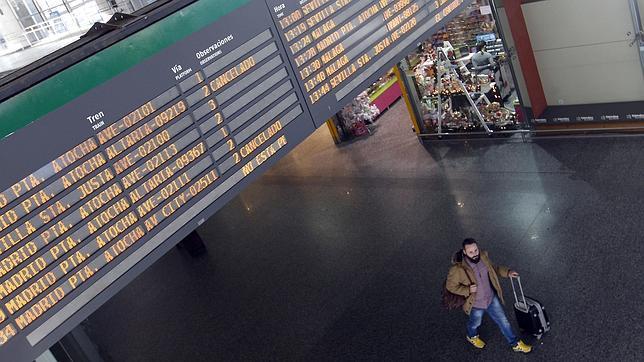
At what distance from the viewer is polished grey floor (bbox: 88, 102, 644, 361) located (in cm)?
606

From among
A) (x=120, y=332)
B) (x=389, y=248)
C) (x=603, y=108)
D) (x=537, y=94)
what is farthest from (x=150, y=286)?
(x=603, y=108)

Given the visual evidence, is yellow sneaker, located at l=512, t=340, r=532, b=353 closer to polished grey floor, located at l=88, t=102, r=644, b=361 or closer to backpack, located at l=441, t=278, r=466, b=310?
polished grey floor, located at l=88, t=102, r=644, b=361

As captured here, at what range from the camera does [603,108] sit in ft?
28.1

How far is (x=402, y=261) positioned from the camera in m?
7.55

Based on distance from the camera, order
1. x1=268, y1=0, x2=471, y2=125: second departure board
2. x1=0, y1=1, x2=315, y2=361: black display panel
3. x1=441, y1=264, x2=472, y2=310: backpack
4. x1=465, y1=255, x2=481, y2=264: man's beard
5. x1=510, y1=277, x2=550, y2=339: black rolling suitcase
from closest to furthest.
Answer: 1. x1=0, y1=1, x2=315, y2=361: black display panel
2. x1=268, y1=0, x2=471, y2=125: second departure board
3. x1=465, y1=255, x2=481, y2=264: man's beard
4. x1=441, y1=264, x2=472, y2=310: backpack
5. x1=510, y1=277, x2=550, y2=339: black rolling suitcase

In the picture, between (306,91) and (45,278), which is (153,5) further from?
(45,278)

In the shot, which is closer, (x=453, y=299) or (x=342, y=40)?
(x=342, y=40)

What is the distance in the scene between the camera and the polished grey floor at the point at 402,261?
606cm

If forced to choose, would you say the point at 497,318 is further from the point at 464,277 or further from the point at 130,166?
the point at 130,166

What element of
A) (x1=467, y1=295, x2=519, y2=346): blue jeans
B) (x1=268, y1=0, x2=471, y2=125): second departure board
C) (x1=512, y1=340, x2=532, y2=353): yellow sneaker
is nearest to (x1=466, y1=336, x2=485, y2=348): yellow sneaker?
(x1=467, y1=295, x2=519, y2=346): blue jeans

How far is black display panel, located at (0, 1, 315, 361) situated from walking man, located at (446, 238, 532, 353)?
192cm

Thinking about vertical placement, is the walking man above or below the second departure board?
below

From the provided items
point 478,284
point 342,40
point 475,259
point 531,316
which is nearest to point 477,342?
point 531,316

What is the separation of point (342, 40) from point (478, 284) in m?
2.42
